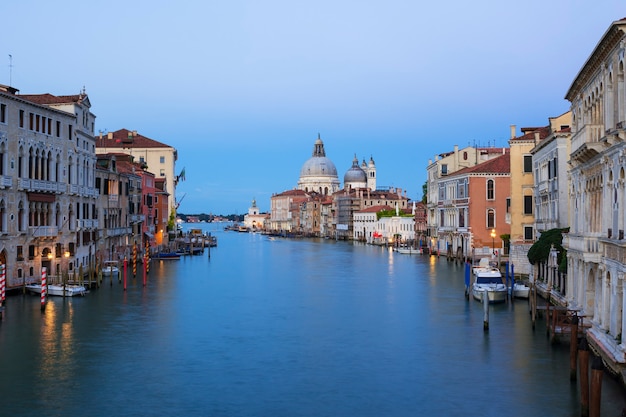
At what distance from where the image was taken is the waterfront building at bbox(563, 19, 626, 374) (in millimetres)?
13422

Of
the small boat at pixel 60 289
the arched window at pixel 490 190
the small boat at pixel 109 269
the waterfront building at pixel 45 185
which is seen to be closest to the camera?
the waterfront building at pixel 45 185

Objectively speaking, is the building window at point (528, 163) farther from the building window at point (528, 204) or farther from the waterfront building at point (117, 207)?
the waterfront building at point (117, 207)

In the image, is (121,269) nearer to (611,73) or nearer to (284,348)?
(284,348)

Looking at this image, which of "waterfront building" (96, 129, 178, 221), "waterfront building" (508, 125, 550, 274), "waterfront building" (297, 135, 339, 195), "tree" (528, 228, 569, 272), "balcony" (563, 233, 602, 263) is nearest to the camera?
"balcony" (563, 233, 602, 263)

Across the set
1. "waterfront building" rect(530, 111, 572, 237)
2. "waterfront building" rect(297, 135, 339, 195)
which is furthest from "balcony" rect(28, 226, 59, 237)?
"waterfront building" rect(297, 135, 339, 195)

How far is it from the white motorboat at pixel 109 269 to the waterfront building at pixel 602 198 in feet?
71.4

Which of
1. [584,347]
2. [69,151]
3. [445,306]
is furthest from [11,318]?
[584,347]

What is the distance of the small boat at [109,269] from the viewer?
3491cm

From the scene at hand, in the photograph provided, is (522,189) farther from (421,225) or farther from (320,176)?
(320,176)

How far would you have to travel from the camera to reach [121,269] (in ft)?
122

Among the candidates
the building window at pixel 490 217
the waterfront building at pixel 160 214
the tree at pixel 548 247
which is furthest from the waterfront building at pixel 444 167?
the tree at pixel 548 247

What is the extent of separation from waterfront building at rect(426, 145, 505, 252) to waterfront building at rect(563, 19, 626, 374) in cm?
3547

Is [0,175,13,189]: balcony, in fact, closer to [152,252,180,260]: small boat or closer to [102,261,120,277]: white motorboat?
[102,261,120,277]: white motorboat

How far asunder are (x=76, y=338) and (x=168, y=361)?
355 cm
